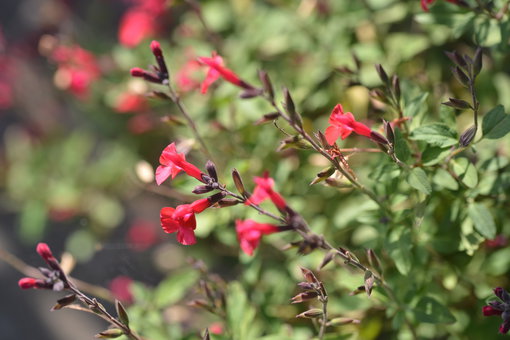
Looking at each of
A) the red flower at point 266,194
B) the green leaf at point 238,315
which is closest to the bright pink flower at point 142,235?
the green leaf at point 238,315

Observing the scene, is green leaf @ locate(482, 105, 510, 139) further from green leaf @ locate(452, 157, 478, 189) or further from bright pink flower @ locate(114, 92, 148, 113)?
bright pink flower @ locate(114, 92, 148, 113)

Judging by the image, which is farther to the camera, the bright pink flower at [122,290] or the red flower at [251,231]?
the bright pink flower at [122,290]

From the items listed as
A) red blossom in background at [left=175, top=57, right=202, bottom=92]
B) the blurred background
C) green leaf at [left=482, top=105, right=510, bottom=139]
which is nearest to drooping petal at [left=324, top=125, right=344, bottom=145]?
the blurred background

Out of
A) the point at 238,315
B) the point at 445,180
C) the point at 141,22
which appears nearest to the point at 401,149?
the point at 445,180

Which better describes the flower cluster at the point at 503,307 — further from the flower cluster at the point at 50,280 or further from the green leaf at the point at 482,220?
the flower cluster at the point at 50,280

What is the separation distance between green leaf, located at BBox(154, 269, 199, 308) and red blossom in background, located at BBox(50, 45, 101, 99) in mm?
1542

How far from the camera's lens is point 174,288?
2322mm

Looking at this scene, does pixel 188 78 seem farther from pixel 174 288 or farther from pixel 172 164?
pixel 172 164

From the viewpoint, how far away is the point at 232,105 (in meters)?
2.64

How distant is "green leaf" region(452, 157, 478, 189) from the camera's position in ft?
5.80

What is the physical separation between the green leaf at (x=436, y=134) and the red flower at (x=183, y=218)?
0.72 meters

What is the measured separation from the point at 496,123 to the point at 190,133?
1587 mm

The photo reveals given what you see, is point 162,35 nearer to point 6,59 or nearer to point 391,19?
point 6,59

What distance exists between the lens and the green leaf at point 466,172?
1.77 m
